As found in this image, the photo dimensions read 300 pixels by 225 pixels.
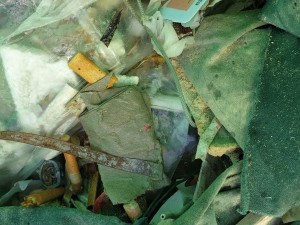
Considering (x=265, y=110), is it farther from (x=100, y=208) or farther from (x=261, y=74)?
(x=100, y=208)

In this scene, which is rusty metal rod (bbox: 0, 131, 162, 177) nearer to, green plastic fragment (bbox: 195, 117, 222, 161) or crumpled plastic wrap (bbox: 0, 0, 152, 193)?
crumpled plastic wrap (bbox: 0, 0, 152, 193)

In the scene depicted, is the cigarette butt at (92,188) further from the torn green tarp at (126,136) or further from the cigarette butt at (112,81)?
the cigarette butt at (112,81)

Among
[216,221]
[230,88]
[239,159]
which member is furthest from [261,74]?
[216,221]

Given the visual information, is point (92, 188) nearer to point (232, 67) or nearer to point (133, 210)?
point (133, 210)

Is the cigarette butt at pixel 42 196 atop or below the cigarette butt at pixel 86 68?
below

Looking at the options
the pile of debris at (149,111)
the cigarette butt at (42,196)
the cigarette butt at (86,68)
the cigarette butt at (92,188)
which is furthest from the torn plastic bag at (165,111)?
the cigarette butt at (42,196)

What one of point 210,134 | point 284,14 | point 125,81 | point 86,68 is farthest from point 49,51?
point 284,14

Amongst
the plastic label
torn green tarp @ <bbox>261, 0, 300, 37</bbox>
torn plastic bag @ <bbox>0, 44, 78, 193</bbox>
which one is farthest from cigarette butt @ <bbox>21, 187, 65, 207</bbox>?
torn green tarp @ <bbox>261, 0, 300, 37</bbox>
